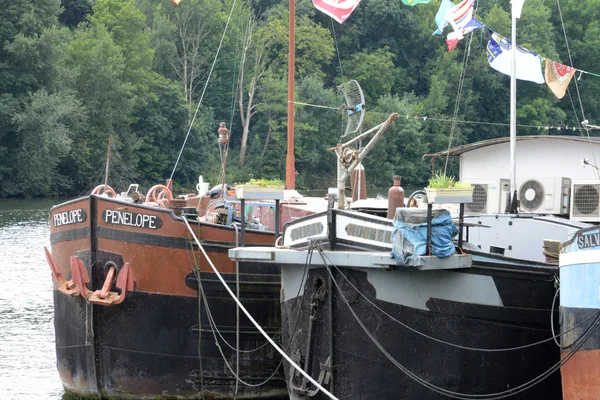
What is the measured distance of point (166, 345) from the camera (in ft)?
50.7

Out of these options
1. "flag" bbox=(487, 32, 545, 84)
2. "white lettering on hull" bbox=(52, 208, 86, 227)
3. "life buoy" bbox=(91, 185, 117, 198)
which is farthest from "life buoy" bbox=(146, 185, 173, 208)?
"flag" bbox=(487, 32, 545, 84)

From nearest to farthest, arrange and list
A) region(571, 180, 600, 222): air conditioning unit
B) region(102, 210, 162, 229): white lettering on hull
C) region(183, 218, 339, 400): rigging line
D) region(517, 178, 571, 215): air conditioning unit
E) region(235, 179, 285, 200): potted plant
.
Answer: region(183, 218, 339, 400): rigging line, region(235, 179, 285, 200): potted plant, region(102, 210, 162, 229): white lettering on hull, region(571, 180, 600, 222): air conditioning unit, region(517, 178, 571, 215): air conditioning unit

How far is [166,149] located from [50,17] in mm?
10352

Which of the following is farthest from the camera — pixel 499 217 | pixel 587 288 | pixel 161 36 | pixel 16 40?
pixel 161 36

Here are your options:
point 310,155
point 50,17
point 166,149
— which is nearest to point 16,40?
point 50,17

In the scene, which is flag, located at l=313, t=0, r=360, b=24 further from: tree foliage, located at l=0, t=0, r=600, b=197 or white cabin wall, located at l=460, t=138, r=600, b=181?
tree foliage, located at l=0, t=0, r=600, b=197

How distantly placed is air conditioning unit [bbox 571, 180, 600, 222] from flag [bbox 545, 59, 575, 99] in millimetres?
5893

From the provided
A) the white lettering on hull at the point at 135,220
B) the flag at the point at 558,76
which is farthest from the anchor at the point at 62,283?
the flag at the point at 558,76

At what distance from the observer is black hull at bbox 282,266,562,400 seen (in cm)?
1278

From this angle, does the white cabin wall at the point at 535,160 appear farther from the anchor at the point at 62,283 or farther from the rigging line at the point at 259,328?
the anchor at the point at 62,283

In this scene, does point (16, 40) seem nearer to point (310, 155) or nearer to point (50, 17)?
point (50, 17)

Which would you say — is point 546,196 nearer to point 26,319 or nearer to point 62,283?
point 62,283

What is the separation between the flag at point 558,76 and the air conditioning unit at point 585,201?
19.3 ft

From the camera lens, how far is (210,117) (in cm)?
6581
